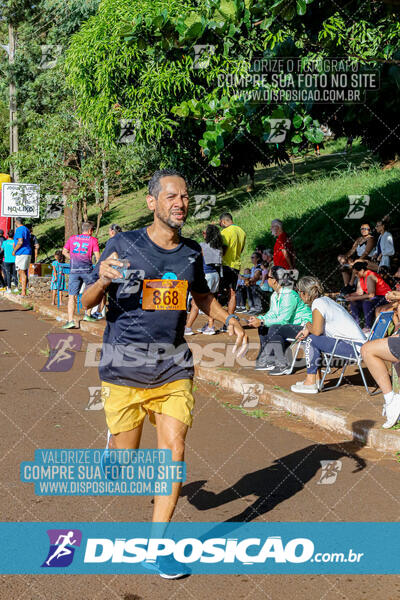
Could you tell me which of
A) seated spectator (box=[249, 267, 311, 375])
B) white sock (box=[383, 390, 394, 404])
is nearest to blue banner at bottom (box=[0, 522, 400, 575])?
white sock (box=[383, 390, 394, 404])

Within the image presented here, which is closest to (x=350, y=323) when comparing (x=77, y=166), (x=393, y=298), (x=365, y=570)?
(x=393, y=298)

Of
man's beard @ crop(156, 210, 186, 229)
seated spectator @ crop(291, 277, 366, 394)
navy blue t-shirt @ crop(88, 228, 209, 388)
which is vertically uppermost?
man's beard @ crop(156, 210, 186, 229)

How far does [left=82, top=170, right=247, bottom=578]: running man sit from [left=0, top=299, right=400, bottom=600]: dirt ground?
75 cm

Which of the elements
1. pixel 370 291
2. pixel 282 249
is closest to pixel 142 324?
pixel 370 291

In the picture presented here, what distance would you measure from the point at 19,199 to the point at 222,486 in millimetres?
22755

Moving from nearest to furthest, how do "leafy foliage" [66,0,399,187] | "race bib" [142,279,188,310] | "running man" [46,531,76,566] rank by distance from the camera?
"race bib" [142,279,188,310] → "running man" [46,531,76,566] → "leafy foliage" [66,0,399,187]

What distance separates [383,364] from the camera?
7105mm

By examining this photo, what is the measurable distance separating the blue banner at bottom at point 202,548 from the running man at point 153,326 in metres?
0.57

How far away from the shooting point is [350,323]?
28.2 feet

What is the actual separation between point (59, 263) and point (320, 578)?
1411 centimetres

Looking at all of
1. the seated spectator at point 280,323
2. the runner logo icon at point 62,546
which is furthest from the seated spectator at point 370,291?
the runner logo icon at point 62,546

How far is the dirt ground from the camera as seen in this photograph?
3.85 meters

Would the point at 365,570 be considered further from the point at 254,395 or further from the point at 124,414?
the point at 254,395

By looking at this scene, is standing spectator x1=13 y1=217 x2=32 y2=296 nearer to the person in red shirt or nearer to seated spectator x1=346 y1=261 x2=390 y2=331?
the person in red shirt
